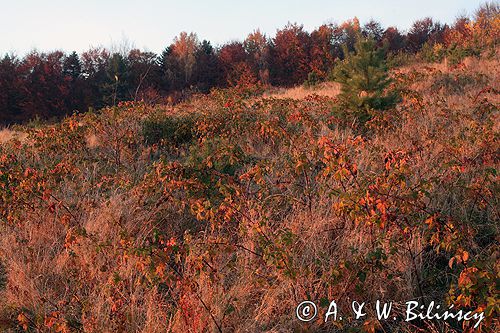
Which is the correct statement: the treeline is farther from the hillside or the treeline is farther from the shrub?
the hillside

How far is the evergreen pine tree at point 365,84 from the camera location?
24.2 ft

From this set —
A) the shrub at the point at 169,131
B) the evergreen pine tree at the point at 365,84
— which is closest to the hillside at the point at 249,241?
the shrub at the point at 169,131

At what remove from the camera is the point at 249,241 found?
322 cm

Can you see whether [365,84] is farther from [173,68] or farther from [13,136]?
[173,68]

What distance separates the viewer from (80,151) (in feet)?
21.3

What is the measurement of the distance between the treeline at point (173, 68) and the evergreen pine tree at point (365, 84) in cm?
974

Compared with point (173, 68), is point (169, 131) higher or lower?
lower

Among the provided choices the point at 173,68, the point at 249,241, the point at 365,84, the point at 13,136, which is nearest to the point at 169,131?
the point at 365,84

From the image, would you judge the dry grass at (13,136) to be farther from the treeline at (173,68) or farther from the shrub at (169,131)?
the treeline at (173,68)

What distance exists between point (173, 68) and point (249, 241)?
918 inches

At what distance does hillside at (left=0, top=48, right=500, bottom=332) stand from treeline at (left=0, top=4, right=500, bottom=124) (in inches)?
556

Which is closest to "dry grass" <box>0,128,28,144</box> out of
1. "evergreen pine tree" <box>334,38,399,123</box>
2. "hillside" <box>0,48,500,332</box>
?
"hillside" <box>0,48,500,332</box>

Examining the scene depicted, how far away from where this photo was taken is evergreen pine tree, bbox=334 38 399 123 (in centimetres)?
736

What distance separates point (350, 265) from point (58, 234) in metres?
2.64
